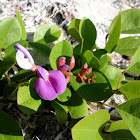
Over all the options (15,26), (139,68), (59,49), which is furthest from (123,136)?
(15,26)

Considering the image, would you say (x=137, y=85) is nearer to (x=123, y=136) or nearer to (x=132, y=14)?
(x=123, y=136)

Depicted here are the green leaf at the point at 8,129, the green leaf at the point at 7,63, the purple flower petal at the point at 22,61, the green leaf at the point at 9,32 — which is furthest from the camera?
the green leaf at the point at 9,32

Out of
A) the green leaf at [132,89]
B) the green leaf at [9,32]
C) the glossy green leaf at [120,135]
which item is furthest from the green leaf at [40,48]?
the glossy green leaf at [120,135]

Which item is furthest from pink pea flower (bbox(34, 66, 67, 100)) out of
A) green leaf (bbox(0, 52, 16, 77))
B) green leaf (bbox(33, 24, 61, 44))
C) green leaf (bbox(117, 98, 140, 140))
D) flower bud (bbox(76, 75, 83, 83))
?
green leaf (bbox(33, 24, 61, 44))

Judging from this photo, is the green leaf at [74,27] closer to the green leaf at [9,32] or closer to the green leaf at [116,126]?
the green leaf at [9,32]

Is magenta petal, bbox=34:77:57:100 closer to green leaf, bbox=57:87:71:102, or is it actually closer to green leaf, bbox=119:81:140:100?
green leaf, bbox=57:87:71:102

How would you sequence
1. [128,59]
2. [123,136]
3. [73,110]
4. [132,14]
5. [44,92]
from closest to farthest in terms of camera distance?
[44,92] → [123,136] → [73,110] → [132,14] → [128,59]
